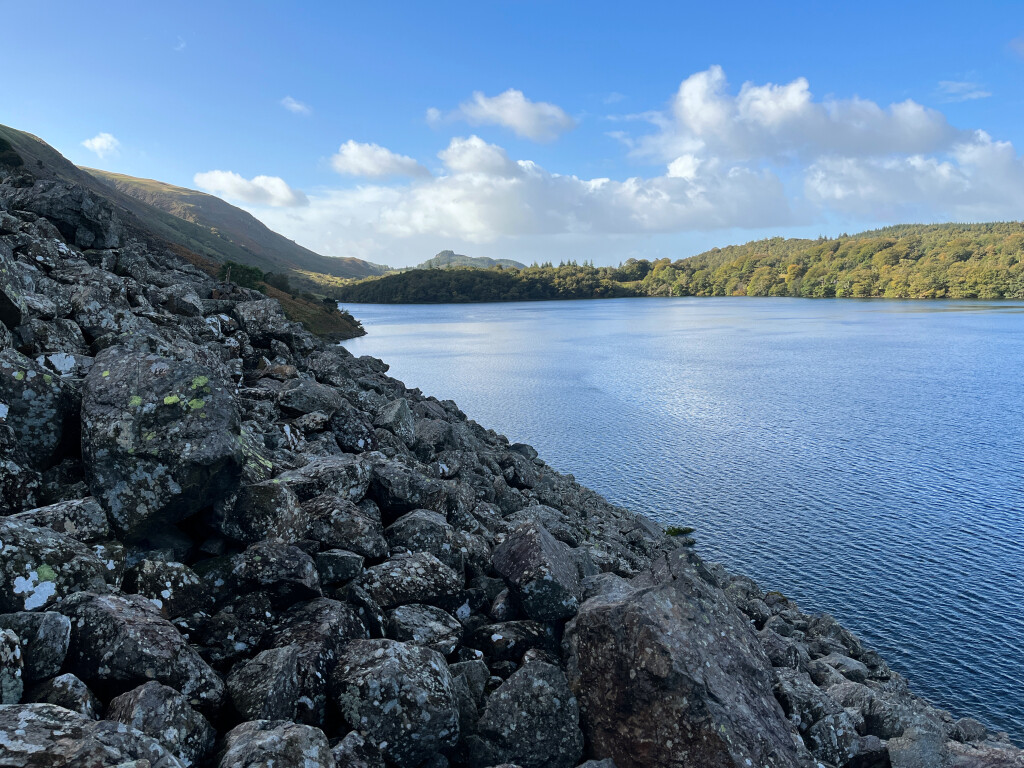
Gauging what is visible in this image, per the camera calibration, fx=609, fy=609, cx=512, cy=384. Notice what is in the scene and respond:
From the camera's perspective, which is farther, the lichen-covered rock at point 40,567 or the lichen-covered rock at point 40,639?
the lichen-covered rock at point 40,567

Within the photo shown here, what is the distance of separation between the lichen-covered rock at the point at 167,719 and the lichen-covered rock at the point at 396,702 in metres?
1.57

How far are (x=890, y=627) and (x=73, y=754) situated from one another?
28.1 meters

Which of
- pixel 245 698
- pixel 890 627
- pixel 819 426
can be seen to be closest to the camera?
pixel 245 698

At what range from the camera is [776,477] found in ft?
133

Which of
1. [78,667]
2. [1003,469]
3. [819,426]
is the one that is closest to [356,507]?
[78,667]

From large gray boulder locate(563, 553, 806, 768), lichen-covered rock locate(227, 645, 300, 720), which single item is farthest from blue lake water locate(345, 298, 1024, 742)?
lichen-covered rock locate(227, 645, 300, 720)

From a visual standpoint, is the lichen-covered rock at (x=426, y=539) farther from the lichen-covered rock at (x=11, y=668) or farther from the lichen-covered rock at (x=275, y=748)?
the lichen-covered rock at (x=11, y=668)

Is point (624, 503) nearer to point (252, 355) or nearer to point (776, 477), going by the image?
point (776, 477)

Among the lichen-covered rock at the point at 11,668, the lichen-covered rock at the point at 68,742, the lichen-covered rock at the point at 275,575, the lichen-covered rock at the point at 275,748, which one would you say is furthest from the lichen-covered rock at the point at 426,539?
the lichen-covered rock at the point at 11,668

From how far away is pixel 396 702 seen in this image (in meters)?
7.50

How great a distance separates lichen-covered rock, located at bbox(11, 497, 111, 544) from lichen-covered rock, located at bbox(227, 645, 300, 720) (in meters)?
2.84

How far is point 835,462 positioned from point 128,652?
45.5m

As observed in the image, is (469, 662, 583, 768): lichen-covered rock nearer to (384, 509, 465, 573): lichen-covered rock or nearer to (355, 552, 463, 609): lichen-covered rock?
(355, 552, 463, 609): lichen-covered rock

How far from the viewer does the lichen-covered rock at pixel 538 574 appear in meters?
10.3
